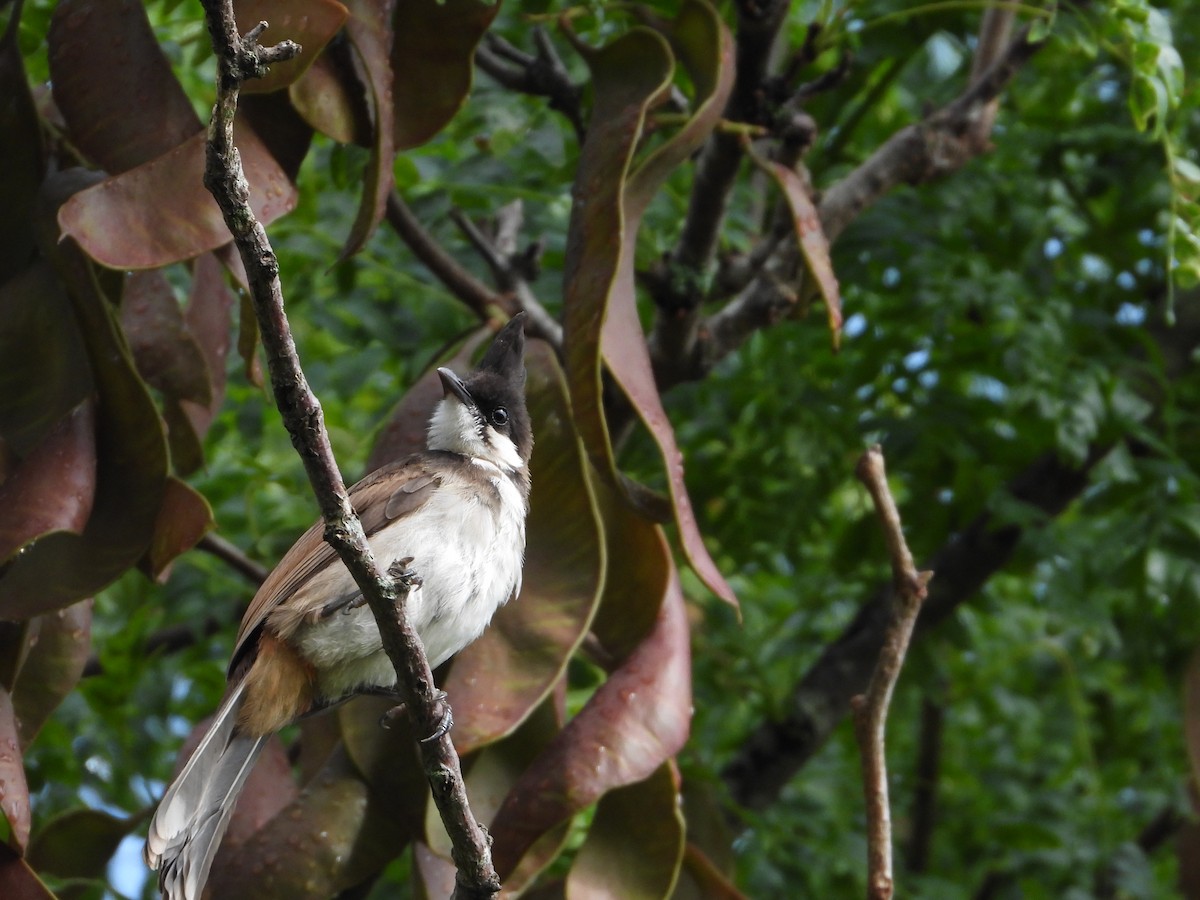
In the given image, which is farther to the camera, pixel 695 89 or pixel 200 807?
pixel 695 89

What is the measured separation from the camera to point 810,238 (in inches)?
121

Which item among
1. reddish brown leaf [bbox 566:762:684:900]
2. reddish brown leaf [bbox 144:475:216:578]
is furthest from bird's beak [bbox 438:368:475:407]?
reddish brown leaf [bbox 566:762:684:900]

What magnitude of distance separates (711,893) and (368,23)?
1.91 meters

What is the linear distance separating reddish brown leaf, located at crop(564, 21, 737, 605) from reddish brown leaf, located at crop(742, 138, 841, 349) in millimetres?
229

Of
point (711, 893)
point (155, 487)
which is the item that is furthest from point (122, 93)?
point (711, 893)

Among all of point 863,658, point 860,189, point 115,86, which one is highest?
point 115,86

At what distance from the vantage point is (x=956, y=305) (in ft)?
13.2

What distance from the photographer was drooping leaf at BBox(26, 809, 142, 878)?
3.23 metres

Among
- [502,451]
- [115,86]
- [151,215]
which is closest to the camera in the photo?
[151,215]

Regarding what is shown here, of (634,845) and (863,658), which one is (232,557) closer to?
(634,845)

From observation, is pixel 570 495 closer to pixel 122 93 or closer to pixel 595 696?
pixel 595 696

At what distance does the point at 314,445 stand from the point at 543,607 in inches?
40.0

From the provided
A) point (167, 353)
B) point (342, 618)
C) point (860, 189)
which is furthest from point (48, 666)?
point (860, 189)

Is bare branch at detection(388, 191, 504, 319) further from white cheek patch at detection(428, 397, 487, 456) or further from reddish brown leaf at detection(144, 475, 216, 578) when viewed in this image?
reddish brown leaf at detection(144, 475, 216, 578)
